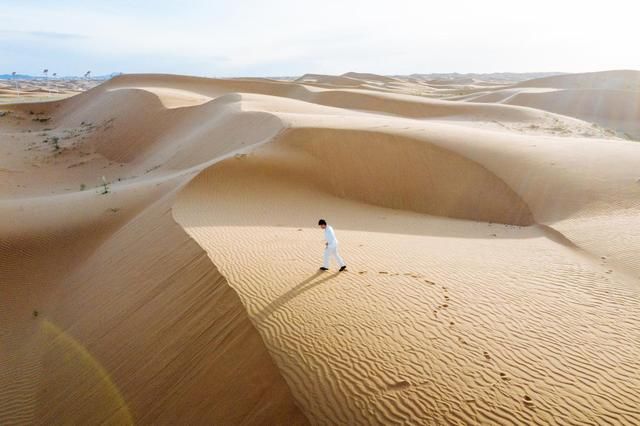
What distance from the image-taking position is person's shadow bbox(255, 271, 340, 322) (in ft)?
17.5

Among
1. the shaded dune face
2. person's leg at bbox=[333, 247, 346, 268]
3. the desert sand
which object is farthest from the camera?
the shaded dune face

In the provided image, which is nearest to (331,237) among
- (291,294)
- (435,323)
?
(291,294)

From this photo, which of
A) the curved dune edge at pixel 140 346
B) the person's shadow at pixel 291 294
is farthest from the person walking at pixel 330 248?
the curved dune edge at pixel 140 346

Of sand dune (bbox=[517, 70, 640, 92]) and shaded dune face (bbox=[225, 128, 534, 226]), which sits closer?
shaded dune face (bbox=[225, 128, 534, 226])

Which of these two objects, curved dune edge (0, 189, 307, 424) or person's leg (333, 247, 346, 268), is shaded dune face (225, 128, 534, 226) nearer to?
curved dune edge (0, 189, 307, 424)

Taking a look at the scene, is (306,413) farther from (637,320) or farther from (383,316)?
(637,320)

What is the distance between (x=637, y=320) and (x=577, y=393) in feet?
6.69

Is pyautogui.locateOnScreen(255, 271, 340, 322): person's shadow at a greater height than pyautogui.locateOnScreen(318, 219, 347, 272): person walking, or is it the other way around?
pyautogui.locateOnScreen(318, 219, 347, 272): person walking

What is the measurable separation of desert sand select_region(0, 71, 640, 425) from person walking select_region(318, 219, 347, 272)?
0.17m

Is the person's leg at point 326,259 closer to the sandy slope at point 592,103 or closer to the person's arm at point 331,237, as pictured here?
the person's arm at point 331,237

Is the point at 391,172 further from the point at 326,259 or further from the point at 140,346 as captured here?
the point at 140,346

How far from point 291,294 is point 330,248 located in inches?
41.0

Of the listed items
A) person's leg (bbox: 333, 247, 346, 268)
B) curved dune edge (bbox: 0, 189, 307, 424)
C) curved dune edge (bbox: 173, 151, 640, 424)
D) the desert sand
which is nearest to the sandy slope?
the desert sand

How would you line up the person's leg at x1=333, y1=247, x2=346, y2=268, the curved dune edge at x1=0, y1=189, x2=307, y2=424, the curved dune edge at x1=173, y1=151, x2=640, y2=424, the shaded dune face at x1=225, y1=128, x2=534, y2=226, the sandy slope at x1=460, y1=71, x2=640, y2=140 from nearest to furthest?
the curved dune edge at x1=173, y1=151, x2=640, y2=424, the curved dune edge at x1=0, y1=189, x2=307, y2=424, the person's leg at x1=333, y1=247, x2=346, y2=268, the shaded dune face at x1=225, y1=128, x2=534, y2=226, the sandy slope at x1=460, y1=71, x2=640, y2=140
